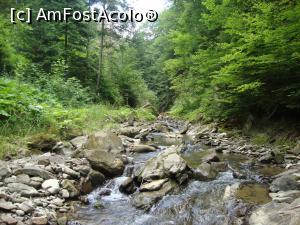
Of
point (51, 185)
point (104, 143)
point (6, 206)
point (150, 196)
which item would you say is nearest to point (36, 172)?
point (51, 185)

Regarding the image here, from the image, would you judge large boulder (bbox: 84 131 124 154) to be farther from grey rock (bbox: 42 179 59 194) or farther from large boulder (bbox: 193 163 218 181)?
large boulder (bbox: 193 163 218 181)

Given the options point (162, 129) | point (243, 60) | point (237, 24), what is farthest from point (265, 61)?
point (162, 129)

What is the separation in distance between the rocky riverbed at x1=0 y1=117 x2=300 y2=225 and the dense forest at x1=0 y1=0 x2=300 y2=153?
1890 mm

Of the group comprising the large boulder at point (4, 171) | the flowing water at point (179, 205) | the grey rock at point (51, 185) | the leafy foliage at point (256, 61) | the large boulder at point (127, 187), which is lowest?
the flowing water at point (179, 205)

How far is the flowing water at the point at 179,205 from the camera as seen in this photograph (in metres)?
5.00

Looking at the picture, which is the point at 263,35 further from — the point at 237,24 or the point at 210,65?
the point at 210,65

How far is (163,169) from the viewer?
6.68 m

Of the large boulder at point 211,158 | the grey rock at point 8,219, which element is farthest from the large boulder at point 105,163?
the grey rock at point 8,219

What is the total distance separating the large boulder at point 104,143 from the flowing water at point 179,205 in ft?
3.81

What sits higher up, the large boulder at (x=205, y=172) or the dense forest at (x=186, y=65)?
the dense forest at (x=186, y=65)

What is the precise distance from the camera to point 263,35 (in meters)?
8.91

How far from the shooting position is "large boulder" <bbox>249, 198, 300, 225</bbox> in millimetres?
3904

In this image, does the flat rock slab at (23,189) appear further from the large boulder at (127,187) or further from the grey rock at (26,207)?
the large boulder at (127,187)

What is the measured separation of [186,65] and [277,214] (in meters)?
15.9
